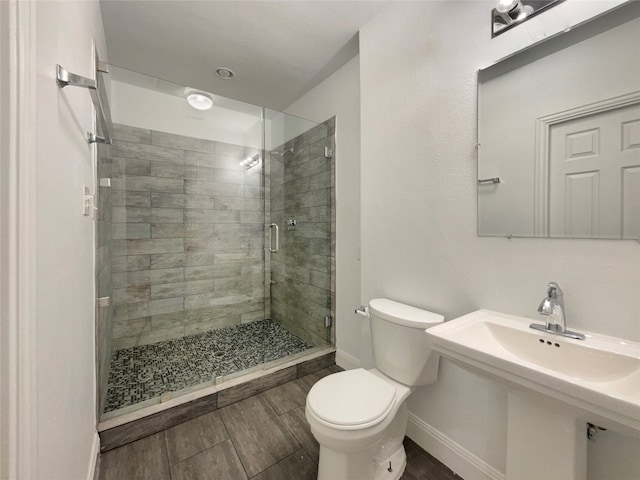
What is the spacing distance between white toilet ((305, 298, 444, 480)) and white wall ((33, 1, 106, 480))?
0.84 metres

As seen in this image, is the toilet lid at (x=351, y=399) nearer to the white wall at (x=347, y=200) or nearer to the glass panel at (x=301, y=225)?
the white wall at (x=347, y=200)

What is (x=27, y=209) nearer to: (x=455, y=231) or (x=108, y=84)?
(x=455, y=231)

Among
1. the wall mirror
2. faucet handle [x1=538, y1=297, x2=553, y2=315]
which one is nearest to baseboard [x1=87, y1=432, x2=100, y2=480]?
faucet handle [x1=538, y1=297, x2=553, y2=315]

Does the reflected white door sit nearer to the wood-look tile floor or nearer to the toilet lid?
the toilet lid

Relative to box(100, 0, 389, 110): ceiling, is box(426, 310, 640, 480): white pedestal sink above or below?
below

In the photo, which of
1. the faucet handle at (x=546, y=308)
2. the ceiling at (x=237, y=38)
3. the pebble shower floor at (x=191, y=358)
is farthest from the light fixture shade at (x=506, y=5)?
the pebble shower floor at (x=191, y=358)

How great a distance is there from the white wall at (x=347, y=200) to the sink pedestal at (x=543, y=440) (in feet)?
4.00

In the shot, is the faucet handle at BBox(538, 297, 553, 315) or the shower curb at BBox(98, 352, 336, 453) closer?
the faucet handle at BBox(538, 297, 553, 315)

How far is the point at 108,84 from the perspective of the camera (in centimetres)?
209

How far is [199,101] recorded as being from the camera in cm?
263

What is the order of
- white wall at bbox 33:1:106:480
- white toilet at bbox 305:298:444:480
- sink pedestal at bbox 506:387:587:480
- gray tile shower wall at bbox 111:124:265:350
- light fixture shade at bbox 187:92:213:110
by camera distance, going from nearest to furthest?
1. white wall at bbox 33:1:106:480
2. sink pedestal at bbox 506:387:587:480
3. white toilet at bbox 305:298:444:480
4. gray tile shower wall at bbox 111:124:265:350
5. light fixture shade at bbox 187:92:213:110

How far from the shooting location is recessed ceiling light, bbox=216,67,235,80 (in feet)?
7.47

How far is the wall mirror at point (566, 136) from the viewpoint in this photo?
874 millimetres

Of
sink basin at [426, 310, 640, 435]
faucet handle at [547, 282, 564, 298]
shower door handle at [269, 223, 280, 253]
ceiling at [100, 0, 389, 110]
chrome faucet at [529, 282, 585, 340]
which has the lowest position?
sink basin at [426, 310, 640, 435]
